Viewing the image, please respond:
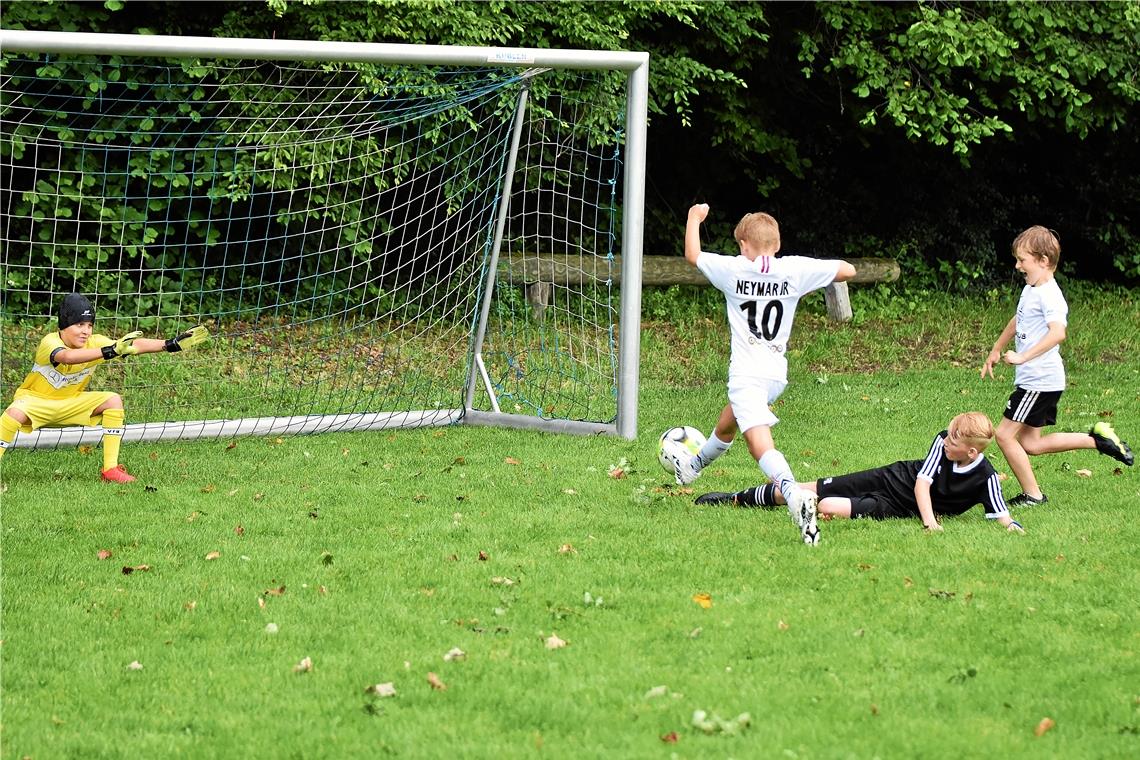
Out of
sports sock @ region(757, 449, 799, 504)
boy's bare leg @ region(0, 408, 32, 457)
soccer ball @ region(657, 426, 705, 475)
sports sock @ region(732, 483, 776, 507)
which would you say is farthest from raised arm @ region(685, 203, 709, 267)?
boy's bare leg @ region(0, 408, 32, 457)

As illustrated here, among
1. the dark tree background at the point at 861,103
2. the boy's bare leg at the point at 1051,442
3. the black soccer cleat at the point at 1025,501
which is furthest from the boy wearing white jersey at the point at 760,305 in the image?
the dark tree background at the point at 861,103

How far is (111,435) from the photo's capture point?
7766 mm

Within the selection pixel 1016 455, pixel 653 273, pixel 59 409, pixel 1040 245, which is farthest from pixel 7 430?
pixel 653 273

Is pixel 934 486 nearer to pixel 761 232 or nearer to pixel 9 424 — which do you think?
pixel 761 232

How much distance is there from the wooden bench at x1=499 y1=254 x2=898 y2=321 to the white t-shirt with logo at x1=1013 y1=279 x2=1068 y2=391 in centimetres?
543

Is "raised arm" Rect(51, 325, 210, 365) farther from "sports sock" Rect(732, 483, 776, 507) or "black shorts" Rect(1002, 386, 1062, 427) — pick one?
"black shorts" Rect(1002, 386, 1062, 427)

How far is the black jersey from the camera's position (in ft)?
20.8

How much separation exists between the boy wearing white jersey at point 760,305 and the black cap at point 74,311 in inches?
136

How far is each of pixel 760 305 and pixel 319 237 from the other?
789cm

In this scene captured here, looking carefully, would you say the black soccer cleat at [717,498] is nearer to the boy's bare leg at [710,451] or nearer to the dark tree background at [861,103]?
the boy's bare leg at [710,451]

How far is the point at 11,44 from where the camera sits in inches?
275

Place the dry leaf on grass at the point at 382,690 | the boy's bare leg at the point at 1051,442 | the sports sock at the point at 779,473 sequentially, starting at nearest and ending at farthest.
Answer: the dry leaf on grass at the point at 382,690 < the sports sock at the point at 779,473 < the boy's bare leg at the point at 1051,442

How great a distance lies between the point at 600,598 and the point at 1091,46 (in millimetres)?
12816

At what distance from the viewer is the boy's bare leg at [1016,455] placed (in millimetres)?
7000
